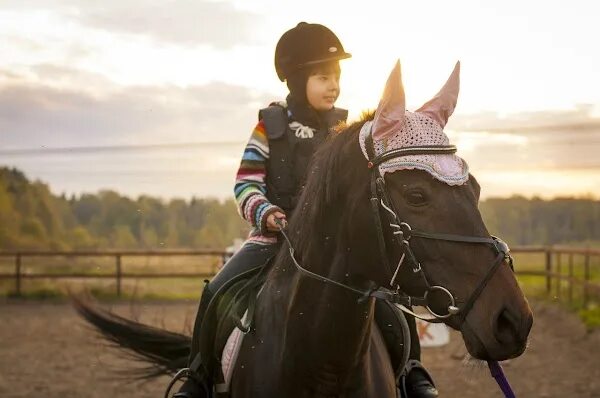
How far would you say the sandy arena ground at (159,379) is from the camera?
8.53 metres

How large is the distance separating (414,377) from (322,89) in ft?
4.69

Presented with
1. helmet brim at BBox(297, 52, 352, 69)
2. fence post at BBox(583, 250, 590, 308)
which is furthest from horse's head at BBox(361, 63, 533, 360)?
fence post at BBox(583, 250, 590, 308)

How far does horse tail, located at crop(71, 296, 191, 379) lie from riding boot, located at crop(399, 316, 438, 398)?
147cm

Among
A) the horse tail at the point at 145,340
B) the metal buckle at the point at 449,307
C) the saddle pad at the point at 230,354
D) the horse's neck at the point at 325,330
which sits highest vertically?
the metal buckle at the point at 449,307

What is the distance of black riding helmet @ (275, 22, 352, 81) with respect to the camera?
12.5 ft

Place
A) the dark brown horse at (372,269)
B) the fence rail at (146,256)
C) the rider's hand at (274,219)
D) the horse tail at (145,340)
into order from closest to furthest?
the dark brown horse at (372,269)
the rider's hand at (274,219)
the horse tail at (145,340)
the fence rail at (146,256)

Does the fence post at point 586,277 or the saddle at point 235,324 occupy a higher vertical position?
the saddle at point 235,324

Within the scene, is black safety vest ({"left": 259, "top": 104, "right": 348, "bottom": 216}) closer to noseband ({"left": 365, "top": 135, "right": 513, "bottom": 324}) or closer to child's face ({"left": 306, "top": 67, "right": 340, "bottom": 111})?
child's face ({"left": 306, "top": 67, "right": 340, "bottom": 111})

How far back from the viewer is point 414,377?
3.90 meters

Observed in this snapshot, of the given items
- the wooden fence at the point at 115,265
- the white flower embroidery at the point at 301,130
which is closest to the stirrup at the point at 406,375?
the white flower embroidery at the point at 301,130

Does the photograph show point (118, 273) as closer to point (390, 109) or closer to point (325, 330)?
point (325, 330)

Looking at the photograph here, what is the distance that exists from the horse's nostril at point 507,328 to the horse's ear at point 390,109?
0.74m

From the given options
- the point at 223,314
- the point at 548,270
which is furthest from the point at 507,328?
the point at 548,270

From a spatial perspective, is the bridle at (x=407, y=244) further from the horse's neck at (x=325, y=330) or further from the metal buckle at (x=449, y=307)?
the horse's neck at (x=325, y=330)
